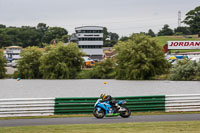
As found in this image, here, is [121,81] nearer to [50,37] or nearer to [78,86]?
[78,86]

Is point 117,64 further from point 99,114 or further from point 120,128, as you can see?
point 120,128

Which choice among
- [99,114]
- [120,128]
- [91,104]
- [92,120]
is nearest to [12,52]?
[91,104]

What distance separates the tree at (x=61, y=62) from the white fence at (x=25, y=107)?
Result: 45.1m

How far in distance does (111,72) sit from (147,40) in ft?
32.5

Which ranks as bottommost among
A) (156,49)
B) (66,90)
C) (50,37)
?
(66,90)

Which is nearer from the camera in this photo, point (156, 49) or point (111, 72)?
point (156, 49)

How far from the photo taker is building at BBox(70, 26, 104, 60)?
122625mm

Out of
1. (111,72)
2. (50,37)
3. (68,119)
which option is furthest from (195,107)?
(50,37)

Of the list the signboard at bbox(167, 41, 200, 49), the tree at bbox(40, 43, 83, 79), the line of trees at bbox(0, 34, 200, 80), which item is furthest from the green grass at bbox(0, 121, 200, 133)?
the signboard at bbox(167, 41, 200, 49)

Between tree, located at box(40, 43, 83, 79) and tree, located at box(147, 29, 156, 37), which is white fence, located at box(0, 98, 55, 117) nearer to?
tree, located at box(40, 43, 83, 79)

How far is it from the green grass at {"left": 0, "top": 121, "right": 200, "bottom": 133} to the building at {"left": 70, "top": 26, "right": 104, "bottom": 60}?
10664 cm

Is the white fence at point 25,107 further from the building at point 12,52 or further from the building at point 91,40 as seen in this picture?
the building at point 12,52

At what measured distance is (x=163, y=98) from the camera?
19438mm

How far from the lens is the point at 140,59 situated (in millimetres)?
58469
